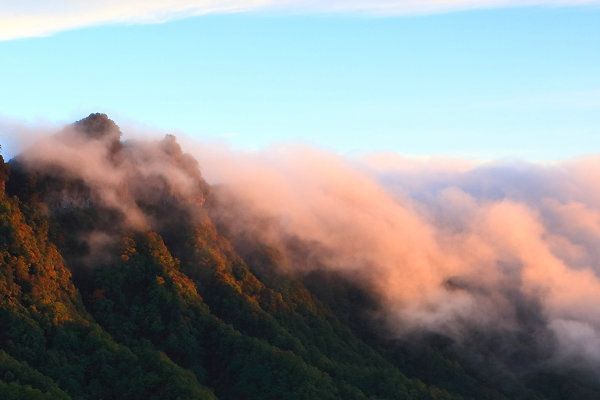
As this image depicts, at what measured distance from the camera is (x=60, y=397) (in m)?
187

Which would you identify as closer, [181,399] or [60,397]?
[60,397]

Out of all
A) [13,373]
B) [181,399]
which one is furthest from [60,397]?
[181,399]

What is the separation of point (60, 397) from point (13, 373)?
1055 cm

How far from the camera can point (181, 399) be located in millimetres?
199875

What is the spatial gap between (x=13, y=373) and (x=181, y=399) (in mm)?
33055

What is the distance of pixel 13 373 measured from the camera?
189 m

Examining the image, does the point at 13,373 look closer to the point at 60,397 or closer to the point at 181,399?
the point at 60,397
